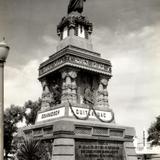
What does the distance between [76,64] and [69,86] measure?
162cm

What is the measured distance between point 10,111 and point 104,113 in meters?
22.4

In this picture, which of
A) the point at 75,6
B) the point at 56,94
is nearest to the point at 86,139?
the point at 56,94

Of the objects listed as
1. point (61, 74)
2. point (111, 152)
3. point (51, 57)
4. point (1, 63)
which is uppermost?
point (51, 57)

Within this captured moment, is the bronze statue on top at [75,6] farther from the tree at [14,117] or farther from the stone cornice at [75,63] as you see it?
the tree at [14,117]

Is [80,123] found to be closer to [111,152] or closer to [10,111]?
[111,152]

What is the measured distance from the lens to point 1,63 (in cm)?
970

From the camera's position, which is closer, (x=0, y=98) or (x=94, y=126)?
(x=0, y=98)

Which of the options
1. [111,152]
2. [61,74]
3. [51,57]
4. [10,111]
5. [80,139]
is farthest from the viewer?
[10,111]

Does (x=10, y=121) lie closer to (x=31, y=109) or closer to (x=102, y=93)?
(x=31, y=109)

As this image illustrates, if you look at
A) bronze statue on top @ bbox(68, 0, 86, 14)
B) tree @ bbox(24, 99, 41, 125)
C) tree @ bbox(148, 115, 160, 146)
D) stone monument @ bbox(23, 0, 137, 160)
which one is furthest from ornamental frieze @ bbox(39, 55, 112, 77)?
tree @ bbox(148, 115, 160, 146)

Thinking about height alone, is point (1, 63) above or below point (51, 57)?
below

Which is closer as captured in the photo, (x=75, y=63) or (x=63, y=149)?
(x=63, y=149)

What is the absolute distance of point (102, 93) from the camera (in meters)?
21.2

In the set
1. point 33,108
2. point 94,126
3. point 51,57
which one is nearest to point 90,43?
point 51,57
